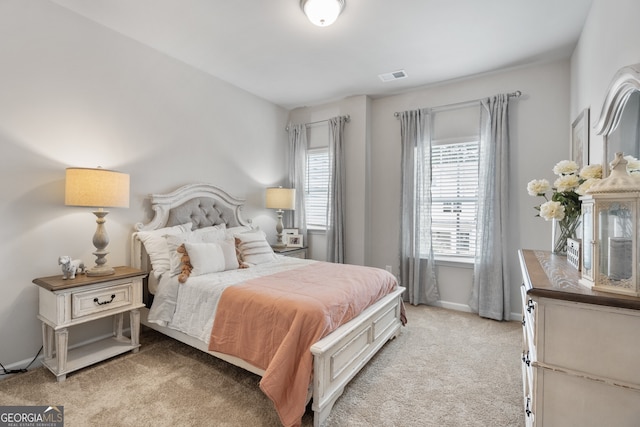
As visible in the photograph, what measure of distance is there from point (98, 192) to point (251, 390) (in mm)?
1828

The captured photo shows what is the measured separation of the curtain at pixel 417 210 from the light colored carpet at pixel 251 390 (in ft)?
3.79

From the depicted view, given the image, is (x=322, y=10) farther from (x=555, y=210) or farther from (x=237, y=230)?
(x=237, y=230)

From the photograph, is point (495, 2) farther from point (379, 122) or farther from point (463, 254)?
point (463, 254)

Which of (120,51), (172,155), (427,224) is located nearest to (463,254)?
(427,224)

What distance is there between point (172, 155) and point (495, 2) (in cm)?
326

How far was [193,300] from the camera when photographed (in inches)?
92.9

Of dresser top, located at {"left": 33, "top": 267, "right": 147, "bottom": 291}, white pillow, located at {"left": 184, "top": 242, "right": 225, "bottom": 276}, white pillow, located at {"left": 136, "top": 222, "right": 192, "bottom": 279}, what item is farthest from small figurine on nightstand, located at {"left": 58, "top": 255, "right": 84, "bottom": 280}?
white pillow, located at {"left": 184, "top": 242, "right": 225, "bottom": 276}

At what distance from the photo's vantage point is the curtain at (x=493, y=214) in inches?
132

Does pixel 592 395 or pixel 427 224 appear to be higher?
pixel 427 224

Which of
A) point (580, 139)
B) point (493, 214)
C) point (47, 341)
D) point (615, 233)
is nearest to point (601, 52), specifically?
point (580, 139)

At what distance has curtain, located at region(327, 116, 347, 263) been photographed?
426 cm

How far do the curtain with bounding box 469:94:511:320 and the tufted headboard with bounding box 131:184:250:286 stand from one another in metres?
2.93

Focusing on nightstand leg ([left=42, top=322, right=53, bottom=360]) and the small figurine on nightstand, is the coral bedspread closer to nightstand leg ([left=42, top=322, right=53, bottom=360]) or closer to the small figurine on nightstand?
the small figurine on nightstand

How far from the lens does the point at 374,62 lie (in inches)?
128
